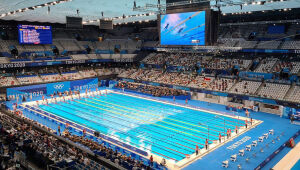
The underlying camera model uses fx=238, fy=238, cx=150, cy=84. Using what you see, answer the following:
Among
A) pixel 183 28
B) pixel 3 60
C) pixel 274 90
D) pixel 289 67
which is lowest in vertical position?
pixel 274 90

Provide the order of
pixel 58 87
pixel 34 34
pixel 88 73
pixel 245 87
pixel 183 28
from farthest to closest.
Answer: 1. pixel 88 73
2. pixel 34 34
3. pixel 58 87
4. pixel 245 87
5. pixel 183 28

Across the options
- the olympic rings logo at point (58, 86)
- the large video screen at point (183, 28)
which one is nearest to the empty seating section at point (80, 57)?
the olympic rings logo at point (58, 86)

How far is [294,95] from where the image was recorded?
26.5 metres

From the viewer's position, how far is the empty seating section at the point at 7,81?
33981 mm

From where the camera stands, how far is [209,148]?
17.5m

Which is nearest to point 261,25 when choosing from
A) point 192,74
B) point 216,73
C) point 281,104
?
point 216,73

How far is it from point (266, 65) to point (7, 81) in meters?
37.3

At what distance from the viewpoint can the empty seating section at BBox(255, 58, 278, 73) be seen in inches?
1276

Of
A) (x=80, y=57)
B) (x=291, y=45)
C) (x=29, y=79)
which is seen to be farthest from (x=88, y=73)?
(x=291, y=45)

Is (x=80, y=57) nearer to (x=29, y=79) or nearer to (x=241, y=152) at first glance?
(x=29, y=79)

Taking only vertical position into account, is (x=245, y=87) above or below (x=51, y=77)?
below

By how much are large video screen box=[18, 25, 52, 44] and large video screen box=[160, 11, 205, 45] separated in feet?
93.2

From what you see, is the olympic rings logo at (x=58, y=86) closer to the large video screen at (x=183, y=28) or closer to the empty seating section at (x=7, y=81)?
the empty seating section at (x=7, y=81)

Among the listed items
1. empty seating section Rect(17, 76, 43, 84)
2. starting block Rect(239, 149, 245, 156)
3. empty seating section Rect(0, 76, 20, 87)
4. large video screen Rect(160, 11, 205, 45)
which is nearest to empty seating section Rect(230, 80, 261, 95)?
starting block Rect(239, 149, 245, 156)
